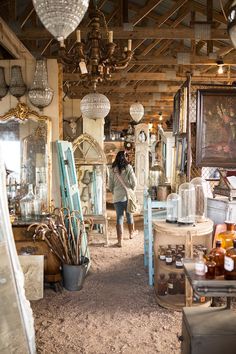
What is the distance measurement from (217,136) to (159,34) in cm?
246

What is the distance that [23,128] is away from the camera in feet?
16.0

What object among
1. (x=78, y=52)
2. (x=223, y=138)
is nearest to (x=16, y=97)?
(x=78, y=52)

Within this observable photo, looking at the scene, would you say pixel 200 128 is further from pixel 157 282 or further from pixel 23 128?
pixel 23 128

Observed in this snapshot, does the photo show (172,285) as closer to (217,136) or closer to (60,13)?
(217,136)

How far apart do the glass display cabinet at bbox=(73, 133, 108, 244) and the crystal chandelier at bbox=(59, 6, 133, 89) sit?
2.17m

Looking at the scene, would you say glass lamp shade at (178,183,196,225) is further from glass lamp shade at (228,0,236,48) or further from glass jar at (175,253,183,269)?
glass lamp shade at (228,0,236,48)

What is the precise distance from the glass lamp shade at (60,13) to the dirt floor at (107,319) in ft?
7.99

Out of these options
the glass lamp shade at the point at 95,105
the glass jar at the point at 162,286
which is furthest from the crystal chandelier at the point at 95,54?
the glass jar at the point at 162,286

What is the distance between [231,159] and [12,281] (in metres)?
2.89

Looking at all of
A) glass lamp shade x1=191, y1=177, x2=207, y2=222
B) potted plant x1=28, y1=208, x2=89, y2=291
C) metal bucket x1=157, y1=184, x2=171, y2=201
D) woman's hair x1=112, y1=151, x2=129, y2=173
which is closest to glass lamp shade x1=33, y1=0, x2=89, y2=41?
potted plant x1=28, y1=208, x2=89, y2=291

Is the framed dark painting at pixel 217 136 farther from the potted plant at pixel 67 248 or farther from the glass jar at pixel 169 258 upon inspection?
the potted plant at pixel 67 248

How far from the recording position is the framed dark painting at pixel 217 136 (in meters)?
4.24

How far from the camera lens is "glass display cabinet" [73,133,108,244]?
6.20m

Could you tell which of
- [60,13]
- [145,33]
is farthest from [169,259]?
[145,33]
